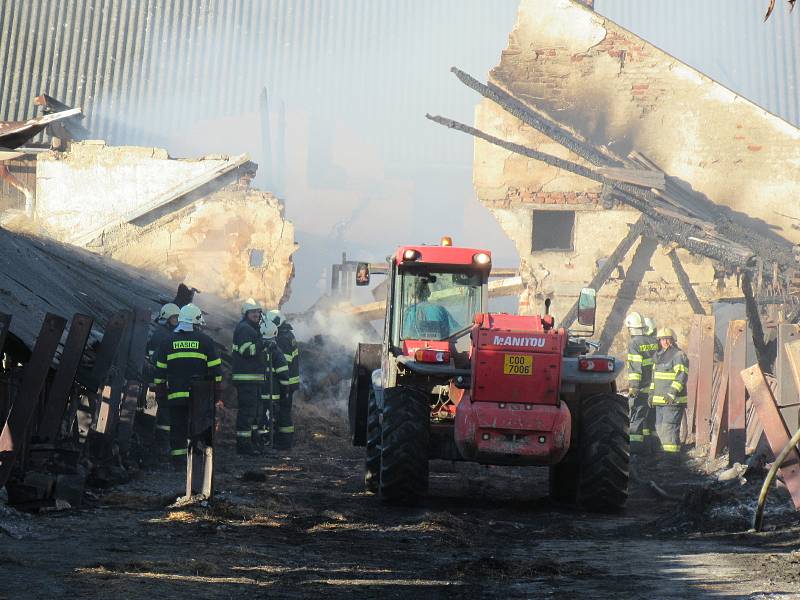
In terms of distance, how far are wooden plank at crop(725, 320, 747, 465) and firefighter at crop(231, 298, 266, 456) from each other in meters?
5.70

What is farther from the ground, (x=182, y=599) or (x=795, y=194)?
(x=795, y=194)

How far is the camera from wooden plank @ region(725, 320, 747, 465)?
1295 centimetres

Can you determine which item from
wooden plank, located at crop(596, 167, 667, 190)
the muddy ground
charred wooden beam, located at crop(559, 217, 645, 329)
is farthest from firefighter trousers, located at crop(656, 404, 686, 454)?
wooden plank, located at crop(596, 167, 667, 190)

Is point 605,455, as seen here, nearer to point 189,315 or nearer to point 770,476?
point 770,476

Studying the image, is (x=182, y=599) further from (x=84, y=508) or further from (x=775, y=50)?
(x=775, y=50)

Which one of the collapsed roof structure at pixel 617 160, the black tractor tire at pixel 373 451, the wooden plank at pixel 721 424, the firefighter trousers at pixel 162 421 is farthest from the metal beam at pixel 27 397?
the collapsed roof structure at pixel 617 160

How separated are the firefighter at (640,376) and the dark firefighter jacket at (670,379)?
10.3 inches

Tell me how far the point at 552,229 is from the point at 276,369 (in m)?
10.6

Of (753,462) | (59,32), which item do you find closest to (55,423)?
(753,462)

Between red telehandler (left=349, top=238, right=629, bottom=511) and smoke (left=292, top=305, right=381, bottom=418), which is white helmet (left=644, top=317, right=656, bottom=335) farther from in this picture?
smoke (left=292, top=305, right=381, bottom=418)

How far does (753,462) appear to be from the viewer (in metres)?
10.8

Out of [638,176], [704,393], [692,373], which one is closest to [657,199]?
[638,176]

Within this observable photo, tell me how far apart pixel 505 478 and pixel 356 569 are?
6.49 meters

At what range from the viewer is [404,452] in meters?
9.81
